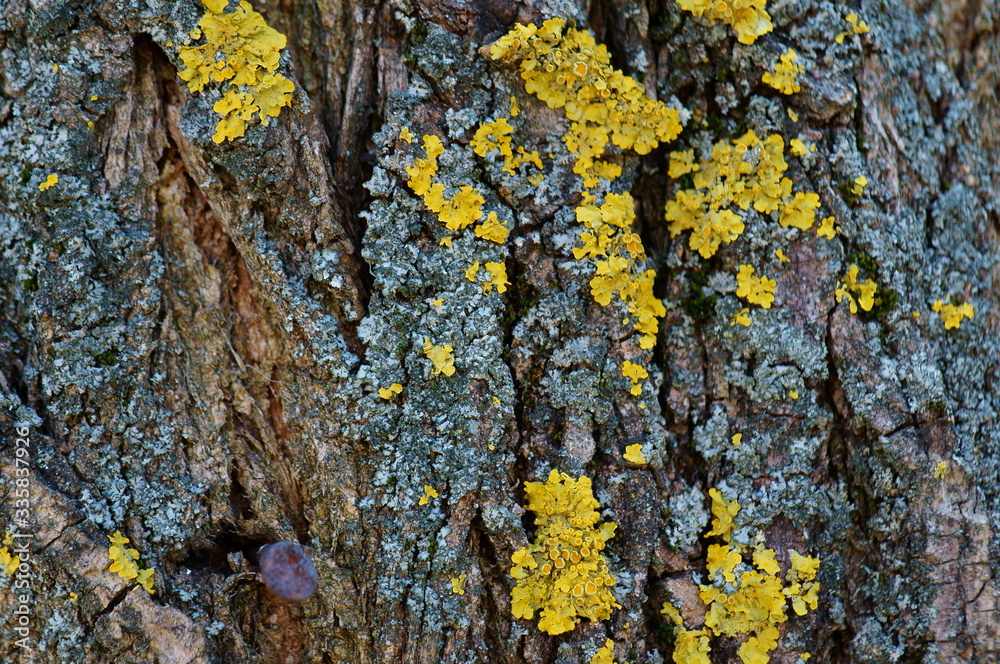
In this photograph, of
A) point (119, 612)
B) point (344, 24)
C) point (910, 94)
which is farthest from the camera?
point (910, 94)

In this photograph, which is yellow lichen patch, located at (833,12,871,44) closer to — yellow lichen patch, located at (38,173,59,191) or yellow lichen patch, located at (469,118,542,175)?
yellow lichen patch, located at (469,118,542,175)

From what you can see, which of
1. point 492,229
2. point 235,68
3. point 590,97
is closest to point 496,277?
point 492,229

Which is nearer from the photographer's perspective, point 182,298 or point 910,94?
point 182,298

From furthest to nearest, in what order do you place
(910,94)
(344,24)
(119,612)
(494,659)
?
1. (910,94)
2. (344,24)
3. (494,659)
4. (119,612)

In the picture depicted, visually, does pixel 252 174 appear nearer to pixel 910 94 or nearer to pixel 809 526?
pixel 809 526

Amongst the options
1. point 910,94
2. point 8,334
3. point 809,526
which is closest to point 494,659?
point 809,526

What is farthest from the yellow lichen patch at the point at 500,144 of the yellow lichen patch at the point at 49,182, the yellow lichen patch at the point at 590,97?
the yellow lichen patch at the point at 49,182
